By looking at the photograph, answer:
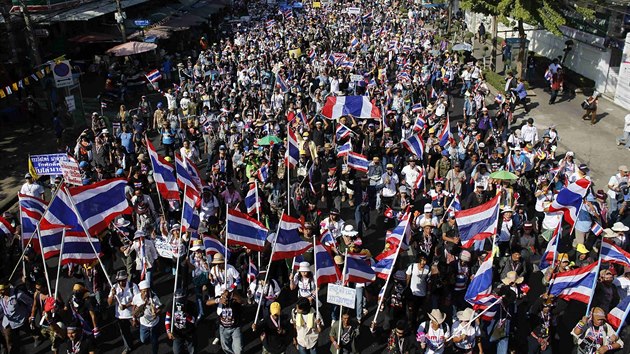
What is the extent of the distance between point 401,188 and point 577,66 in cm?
1884

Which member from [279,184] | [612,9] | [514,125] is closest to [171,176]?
[279,184]

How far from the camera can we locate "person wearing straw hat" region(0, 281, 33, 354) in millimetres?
8656

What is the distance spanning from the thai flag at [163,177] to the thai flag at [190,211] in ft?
2.87

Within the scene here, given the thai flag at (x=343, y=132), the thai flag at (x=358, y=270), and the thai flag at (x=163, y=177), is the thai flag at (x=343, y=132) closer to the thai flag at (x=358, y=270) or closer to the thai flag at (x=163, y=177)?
the thai flag at (x=163, y=177)

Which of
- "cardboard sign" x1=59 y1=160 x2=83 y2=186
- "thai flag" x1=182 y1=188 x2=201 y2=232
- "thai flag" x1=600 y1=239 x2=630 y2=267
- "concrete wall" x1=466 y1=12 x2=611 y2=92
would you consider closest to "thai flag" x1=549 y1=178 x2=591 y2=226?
"thai flag" x1=600 y1=239 x2=630 y2=267

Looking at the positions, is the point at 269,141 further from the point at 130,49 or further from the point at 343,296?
the point at 130,49

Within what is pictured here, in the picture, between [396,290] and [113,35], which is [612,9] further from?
[113,35]

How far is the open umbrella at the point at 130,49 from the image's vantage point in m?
29.0

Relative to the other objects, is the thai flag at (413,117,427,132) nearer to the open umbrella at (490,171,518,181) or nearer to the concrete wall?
the open umbrella at (490,171,518,181)

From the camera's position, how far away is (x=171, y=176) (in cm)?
1170

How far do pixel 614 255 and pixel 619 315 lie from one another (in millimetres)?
1183

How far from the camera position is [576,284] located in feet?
26.7

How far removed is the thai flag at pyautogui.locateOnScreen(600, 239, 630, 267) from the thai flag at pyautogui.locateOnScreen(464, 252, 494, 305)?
6.24 feet

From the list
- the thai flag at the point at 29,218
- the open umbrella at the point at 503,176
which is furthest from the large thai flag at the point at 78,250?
the open umbrella at the point at 503,176
